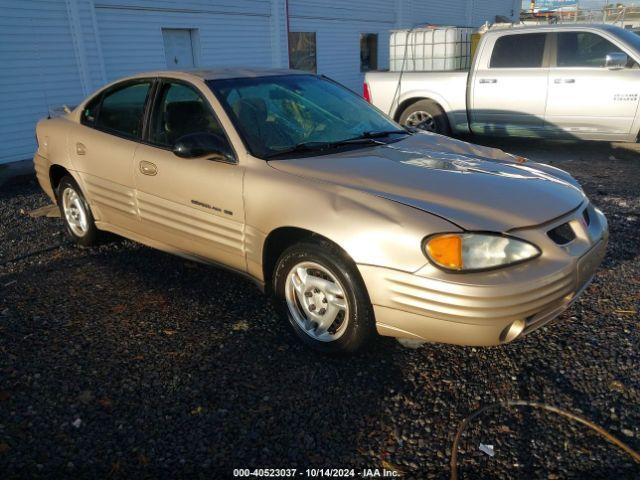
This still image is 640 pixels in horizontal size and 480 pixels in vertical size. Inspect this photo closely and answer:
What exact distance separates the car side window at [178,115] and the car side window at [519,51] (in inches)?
235

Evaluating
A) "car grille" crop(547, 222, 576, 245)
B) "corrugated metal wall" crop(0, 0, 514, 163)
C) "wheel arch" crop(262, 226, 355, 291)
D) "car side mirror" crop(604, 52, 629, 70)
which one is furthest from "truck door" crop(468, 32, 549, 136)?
"corrugated metal wall" crop(0, 0, 514, 163)

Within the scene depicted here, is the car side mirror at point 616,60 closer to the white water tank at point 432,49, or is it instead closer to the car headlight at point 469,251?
the white water tank at point 432,49

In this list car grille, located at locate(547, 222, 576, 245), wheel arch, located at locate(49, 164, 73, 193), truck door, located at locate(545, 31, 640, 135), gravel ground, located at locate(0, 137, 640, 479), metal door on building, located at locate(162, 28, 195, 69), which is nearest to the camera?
gravel ground, located at locate(0, 137, 640, 479)

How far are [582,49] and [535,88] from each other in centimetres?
80

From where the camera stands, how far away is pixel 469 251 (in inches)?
98.3

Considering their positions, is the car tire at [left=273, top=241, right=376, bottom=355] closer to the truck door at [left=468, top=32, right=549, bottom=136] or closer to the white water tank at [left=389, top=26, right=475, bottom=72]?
the truck door at [left=468, top=32, right=549, bottom=136]

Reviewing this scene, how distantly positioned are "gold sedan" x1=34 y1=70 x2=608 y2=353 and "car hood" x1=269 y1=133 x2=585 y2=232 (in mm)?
11

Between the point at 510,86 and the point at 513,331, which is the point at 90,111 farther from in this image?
the point at 510,86

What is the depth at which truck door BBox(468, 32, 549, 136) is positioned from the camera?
7859mm

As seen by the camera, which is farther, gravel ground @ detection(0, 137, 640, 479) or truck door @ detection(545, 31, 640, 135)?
truck door @ detection(545, 31, 640, 135)

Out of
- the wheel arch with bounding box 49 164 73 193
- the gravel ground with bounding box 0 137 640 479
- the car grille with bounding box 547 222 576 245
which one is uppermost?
the car grille with bounding box 547 222 576 245

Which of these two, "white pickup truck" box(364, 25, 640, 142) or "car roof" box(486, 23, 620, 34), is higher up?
"car roof" box(486, 23, 620, 34)

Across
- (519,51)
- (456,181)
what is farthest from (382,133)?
(519,51)

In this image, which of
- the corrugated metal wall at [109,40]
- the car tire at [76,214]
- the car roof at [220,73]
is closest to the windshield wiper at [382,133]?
the car roof at [220,73]
